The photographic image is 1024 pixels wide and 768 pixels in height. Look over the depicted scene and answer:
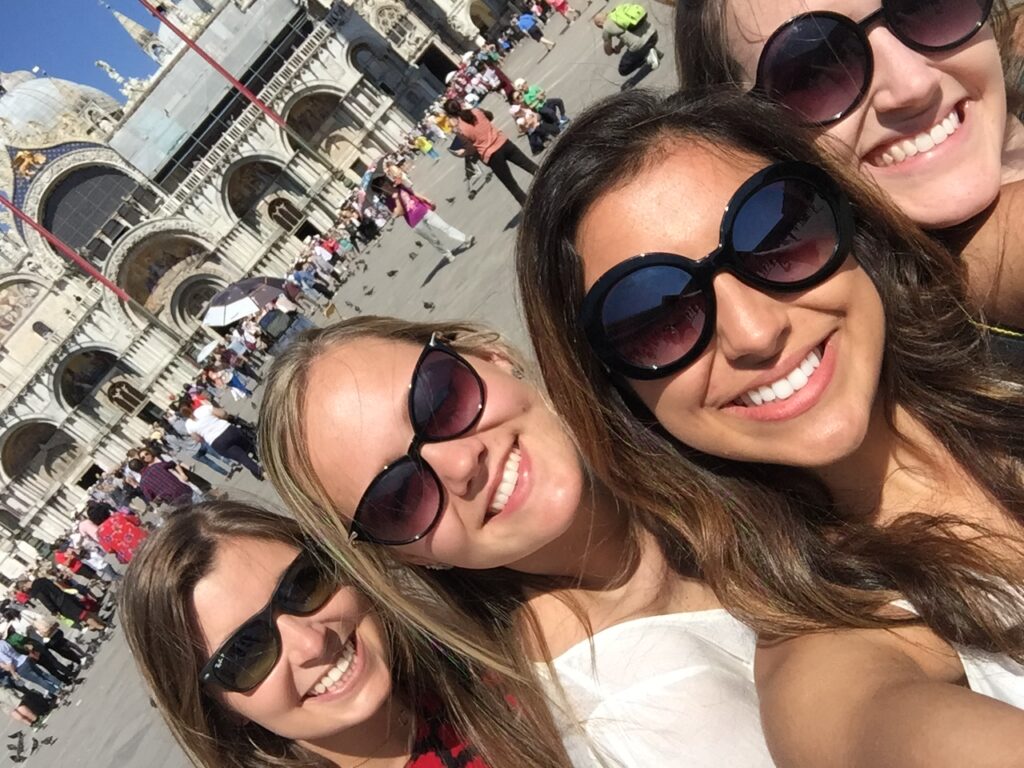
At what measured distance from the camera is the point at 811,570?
1.70 meters

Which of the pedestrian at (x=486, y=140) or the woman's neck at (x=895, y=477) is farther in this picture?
the pedestrian at (x=486, y=140)

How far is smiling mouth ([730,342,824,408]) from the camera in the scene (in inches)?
60.8

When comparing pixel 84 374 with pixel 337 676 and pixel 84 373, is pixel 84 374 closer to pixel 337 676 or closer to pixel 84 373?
pixel 84 373

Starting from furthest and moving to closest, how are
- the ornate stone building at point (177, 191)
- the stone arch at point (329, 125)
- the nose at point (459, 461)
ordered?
the stone arch at point (329, 125) → the ornate stone building at point (177, 191) → the nose at point (459, 461)

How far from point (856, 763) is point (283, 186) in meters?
36.6

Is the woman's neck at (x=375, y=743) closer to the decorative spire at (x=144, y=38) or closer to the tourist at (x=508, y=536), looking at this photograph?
the tourist at (x=508, y=536)

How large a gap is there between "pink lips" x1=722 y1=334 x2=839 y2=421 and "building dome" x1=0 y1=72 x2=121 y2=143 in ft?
135

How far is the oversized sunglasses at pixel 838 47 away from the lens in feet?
5.60

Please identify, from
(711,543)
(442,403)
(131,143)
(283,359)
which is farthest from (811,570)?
(131,143)

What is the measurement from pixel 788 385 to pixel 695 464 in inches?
14.4

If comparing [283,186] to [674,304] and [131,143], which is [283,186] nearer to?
[131,143]

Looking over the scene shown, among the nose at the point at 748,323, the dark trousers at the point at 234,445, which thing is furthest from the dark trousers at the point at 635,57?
the nose at the point at 748,323

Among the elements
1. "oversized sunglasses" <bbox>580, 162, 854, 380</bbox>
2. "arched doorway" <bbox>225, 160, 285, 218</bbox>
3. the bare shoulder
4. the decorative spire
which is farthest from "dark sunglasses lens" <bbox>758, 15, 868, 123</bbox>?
the decorative spire

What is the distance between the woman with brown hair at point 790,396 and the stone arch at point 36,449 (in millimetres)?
35462
